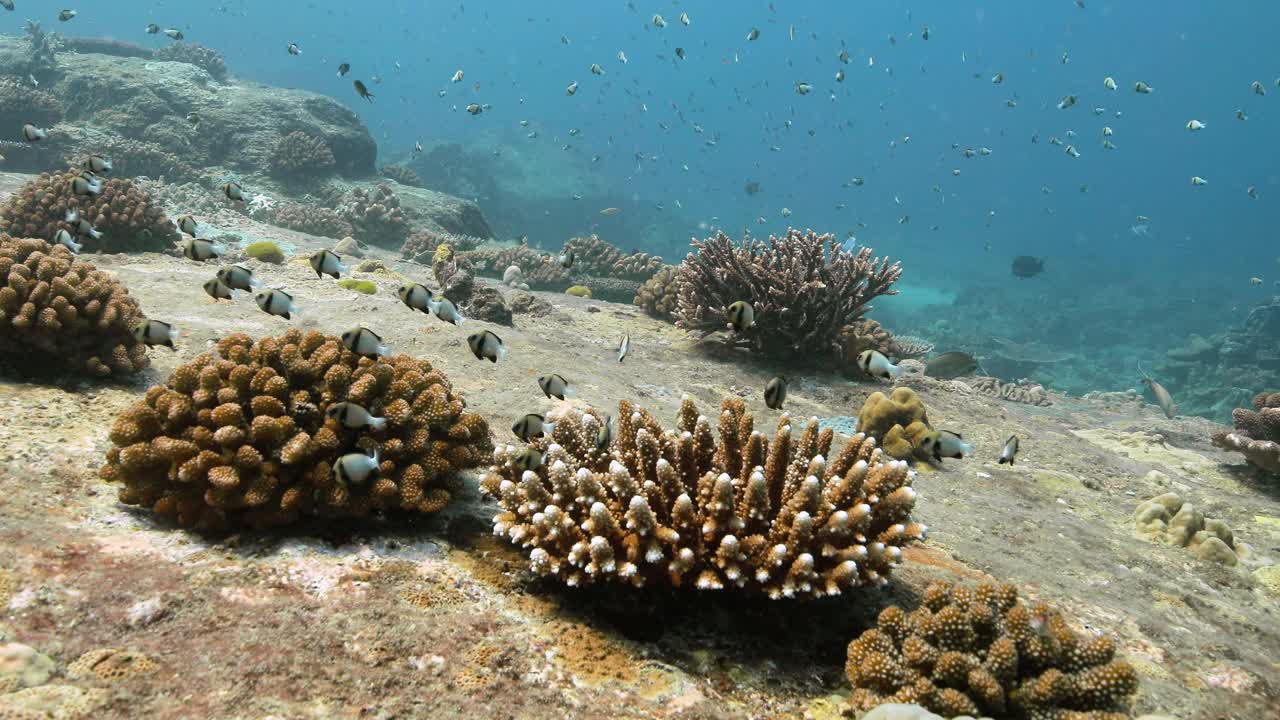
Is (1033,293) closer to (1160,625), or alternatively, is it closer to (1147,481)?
(1147,481)

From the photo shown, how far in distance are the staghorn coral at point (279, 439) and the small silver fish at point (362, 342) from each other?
8cm

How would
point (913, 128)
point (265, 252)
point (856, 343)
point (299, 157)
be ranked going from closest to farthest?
point (856, 343)
point (265, 252)
point (299, 157)
point (913, 128)

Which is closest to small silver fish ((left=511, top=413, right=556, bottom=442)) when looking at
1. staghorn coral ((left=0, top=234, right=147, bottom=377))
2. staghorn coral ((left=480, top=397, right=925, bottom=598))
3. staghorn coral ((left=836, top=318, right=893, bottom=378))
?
staghorn coral ((left=480, top=397, right=925, bottom=598))

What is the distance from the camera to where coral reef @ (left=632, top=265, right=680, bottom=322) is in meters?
10.7

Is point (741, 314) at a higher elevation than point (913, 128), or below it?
below

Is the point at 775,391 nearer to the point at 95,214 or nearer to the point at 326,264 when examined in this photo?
the point at 326,264

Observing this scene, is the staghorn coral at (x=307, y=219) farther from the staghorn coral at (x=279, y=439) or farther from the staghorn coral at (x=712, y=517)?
the staghorn coral at (x=712, y=517)

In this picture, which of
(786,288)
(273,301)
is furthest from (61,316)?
(786,288)

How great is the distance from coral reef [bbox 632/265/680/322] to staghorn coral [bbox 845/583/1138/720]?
8245mm

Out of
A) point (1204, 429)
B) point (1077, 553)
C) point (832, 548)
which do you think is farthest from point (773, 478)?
point (1204, 429)

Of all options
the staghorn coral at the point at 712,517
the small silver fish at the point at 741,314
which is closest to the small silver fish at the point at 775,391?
the small silver fish at the point at 741,314

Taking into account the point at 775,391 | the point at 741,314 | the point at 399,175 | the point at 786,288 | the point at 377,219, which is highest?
the point at 399,175

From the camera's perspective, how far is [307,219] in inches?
655

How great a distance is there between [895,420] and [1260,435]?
430cm
